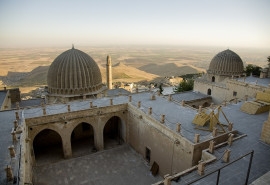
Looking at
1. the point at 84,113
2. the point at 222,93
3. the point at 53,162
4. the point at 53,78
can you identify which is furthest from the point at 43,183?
the point at 222,93

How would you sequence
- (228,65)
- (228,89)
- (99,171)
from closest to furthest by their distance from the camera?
(99,171) < (228,89) < (228,65)

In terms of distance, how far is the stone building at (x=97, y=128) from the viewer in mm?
15320

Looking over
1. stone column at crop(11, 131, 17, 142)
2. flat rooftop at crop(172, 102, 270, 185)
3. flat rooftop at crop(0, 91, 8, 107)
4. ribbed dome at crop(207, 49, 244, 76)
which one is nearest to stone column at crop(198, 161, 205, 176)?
flat rooftop at crop(172, 102, 270, 185)

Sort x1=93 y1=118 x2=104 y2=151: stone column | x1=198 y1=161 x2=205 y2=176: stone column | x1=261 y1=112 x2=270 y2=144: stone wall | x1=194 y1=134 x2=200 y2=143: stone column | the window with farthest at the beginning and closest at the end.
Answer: x1=93 y1=118 x2=104 y2=151: stone column → the window → x1=261 y1=112 x2=270 y2=144: stone wall → x1=194 y1=134 x2=200 y2=143: stone column → x1=198 y1=161 x2=205 y2=176: stone column

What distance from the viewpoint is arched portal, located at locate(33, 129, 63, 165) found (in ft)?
71.6

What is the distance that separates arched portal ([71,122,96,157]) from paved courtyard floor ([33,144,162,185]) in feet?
3.55

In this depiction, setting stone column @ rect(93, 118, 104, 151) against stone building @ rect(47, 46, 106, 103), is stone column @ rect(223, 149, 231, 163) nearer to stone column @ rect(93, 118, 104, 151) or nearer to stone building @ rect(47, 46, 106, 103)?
stone column @ rect(93, 118, 104, 151)

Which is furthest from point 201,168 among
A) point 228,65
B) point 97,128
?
point 228,65

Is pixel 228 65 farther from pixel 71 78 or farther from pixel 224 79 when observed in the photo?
pixel 71 78

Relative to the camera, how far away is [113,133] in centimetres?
2689

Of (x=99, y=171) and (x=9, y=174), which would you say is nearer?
(x=9, y=174)

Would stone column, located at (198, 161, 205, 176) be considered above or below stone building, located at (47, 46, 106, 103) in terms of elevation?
below

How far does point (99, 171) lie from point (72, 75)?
11.5 m

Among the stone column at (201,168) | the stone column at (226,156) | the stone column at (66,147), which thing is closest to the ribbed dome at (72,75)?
the stone column at (66,147)
